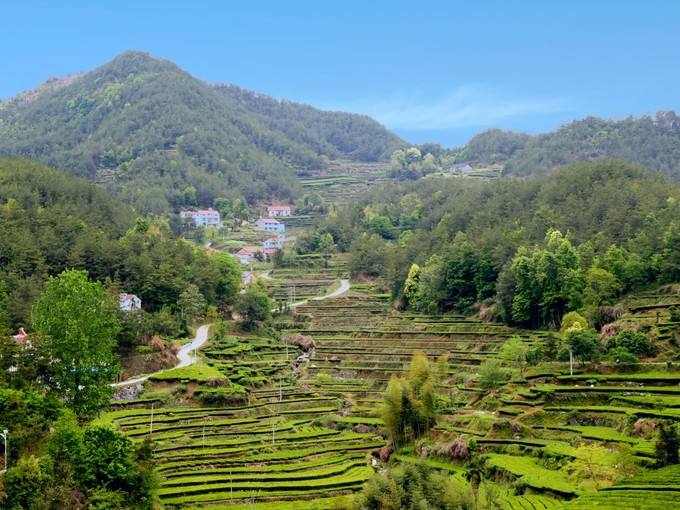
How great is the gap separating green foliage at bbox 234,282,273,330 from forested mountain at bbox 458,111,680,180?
55.8 m

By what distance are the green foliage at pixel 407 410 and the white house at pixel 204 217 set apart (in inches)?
2617

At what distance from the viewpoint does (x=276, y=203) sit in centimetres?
11644

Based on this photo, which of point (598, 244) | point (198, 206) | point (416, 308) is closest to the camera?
point (598, 244)

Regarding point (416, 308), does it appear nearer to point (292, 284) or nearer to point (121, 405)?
point (292, 284)

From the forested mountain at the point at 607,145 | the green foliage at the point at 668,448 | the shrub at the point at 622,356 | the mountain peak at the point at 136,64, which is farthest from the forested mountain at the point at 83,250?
the mountain peak at the point at 136,64

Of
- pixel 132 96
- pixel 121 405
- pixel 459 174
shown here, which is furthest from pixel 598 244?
pixel 132 96

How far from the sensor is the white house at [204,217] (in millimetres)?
99250

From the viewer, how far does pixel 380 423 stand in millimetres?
38375

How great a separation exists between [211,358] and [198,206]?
58.8m

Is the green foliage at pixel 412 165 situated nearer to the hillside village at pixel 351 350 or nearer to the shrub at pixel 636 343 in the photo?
the hillside village at pixel 351 350

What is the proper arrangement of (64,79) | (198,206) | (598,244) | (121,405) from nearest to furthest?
(121,405)
(598,244)
(198,206)
(64,79)

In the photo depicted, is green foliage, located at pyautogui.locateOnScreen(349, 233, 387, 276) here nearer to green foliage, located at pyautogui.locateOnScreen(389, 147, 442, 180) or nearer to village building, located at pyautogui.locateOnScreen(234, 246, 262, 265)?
village building, located at pyautogui.locateOnScreen(234, 246, 262, 265)

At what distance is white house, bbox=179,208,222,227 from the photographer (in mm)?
99250

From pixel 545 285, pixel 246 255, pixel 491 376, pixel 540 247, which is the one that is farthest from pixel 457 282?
pixel 246 255
